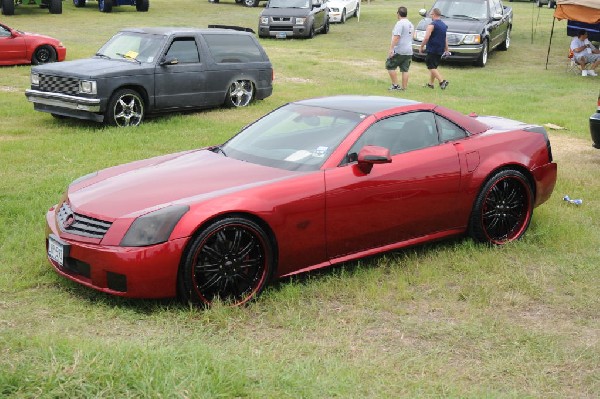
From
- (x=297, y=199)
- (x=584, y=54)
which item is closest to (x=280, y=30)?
(x=584, y=54)

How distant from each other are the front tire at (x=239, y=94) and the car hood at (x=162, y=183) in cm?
801

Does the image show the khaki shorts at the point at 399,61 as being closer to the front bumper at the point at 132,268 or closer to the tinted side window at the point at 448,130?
the tinted side window at the point at 448,130

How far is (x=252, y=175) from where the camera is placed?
19.7 ft

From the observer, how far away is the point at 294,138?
21.6 ft

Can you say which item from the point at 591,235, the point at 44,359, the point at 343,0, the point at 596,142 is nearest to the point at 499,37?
the point at 343,0

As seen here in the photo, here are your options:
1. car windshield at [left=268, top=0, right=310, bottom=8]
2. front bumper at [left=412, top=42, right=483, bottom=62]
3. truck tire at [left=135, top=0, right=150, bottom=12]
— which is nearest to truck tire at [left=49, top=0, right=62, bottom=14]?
truck tire at [left=135, top=0, right=150, bottom=12]

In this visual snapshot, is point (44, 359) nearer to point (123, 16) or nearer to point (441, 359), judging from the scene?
point (441, 359)

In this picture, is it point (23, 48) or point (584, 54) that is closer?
point (23, 48)

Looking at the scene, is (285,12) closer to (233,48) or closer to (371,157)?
(233,48)

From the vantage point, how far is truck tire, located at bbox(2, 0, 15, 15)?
29.4 metres

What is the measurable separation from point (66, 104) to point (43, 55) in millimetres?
7820

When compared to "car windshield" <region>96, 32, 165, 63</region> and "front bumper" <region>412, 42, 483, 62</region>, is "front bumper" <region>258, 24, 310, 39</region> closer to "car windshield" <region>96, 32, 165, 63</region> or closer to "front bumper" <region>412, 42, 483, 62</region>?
"front bumper" <region>412, 42, 483, 62</region>

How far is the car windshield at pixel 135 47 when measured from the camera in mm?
13188

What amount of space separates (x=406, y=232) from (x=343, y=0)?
26860 millimetres
